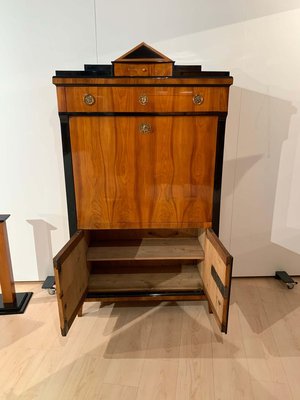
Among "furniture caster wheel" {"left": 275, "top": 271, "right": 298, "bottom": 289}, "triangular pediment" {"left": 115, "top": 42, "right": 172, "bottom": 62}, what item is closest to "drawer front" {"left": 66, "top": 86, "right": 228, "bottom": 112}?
"triangular pediment" {"left": 115, "top": 42, "right": 172, "bottom": 62}

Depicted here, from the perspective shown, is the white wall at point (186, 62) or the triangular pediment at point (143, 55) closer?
the triangular pediment at point (143, 55)

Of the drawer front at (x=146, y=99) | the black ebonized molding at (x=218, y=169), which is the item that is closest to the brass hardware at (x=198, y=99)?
the drawer front at (x=146, y=99)

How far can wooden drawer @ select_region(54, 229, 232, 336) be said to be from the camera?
1327mm

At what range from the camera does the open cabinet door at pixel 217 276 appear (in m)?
1.26

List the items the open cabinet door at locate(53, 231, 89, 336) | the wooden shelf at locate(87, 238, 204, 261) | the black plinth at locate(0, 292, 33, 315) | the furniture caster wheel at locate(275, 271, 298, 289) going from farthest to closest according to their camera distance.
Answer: the furniture caster wheel at locate(275, 271, 298, 289) → the black plinth at locate(0, 292, 33, 315) → the wooden shelf at locate(87, 238, 204, 261) → the open cabinet door at locate(53, 231, 89, 336)

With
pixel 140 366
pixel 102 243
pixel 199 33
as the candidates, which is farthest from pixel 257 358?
pixel 199 33

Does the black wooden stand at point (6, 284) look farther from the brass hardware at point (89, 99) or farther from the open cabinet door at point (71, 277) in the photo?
the brass hardware at point (89, 99)

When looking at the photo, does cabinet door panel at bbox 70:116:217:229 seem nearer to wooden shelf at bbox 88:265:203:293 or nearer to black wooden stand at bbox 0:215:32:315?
wooden shelf at bbox 88:265:203:293

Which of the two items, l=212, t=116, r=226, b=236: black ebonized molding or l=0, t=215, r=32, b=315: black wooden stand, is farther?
l=0, t=215, r=32, b=315: black wooden stand

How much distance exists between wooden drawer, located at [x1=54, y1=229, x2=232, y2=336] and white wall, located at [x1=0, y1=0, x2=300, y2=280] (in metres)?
0.43

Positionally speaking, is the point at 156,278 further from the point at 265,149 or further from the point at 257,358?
the point at 265,149

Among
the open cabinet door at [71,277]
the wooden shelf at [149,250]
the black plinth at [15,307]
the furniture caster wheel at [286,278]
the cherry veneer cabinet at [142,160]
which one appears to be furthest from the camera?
the furniture caster wheel at [286,278]

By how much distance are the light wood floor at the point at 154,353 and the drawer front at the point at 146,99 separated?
122 cm

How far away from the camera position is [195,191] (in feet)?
5.01
